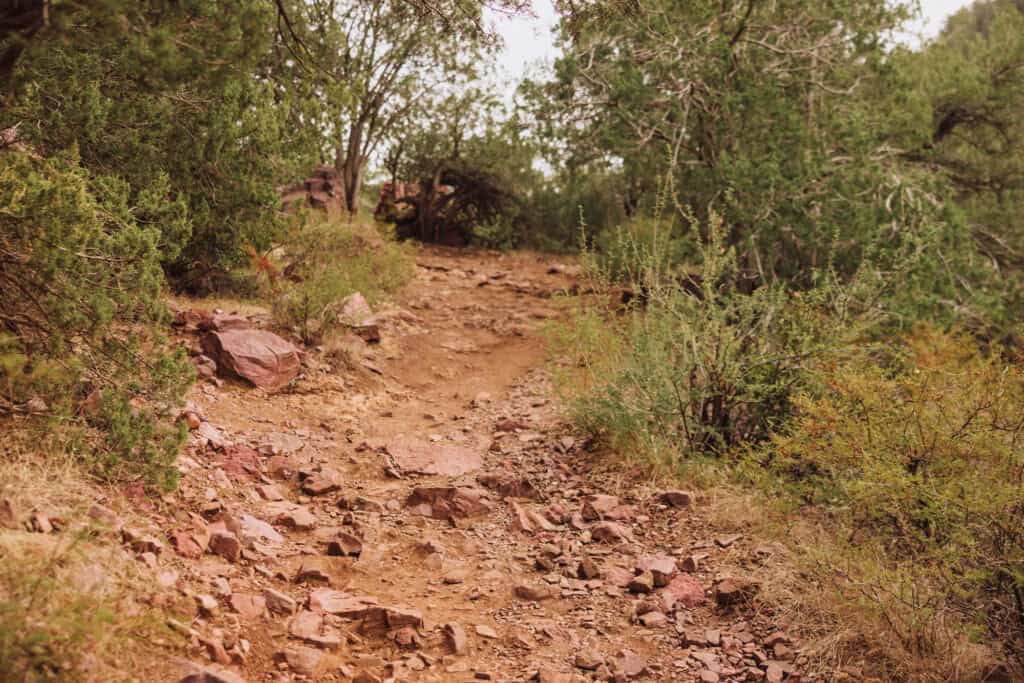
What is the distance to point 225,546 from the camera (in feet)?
12.0

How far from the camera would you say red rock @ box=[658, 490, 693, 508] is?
4.69 m

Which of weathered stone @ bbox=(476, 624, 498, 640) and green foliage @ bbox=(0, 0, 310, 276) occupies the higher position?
green foliage @ bbox=(0, 0, 310, 276)

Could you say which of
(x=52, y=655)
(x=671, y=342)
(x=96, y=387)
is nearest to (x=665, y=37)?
(x=671, y=342)

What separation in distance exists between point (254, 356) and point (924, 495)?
15.5ft

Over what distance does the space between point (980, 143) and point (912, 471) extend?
33.8 ft

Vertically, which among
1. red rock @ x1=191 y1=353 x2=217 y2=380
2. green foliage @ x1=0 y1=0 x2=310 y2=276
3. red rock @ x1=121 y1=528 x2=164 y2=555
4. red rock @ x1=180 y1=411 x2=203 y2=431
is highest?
green foliage @ x1=0 y1=0 x2=310 y2=276

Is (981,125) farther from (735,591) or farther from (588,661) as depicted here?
(588,661)

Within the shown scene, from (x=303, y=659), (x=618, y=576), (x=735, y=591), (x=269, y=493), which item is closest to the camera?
(x=303, y=659)

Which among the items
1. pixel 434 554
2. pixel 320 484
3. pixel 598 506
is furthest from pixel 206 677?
pixel 598 506

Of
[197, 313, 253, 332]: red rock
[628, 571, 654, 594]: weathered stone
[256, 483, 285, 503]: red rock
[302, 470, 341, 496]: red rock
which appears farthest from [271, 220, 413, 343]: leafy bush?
[628, 571, 654, 594]: weathered stone

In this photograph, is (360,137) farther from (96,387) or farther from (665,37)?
(96,387)

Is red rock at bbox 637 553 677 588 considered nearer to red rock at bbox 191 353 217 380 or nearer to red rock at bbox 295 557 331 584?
red rock at bbox 295 557 331 584

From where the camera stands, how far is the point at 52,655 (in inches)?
89.7

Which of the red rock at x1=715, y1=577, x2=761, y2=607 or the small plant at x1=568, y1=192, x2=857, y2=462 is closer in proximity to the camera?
the red rock at x1=715, y1=577, x2=761, y2=607
